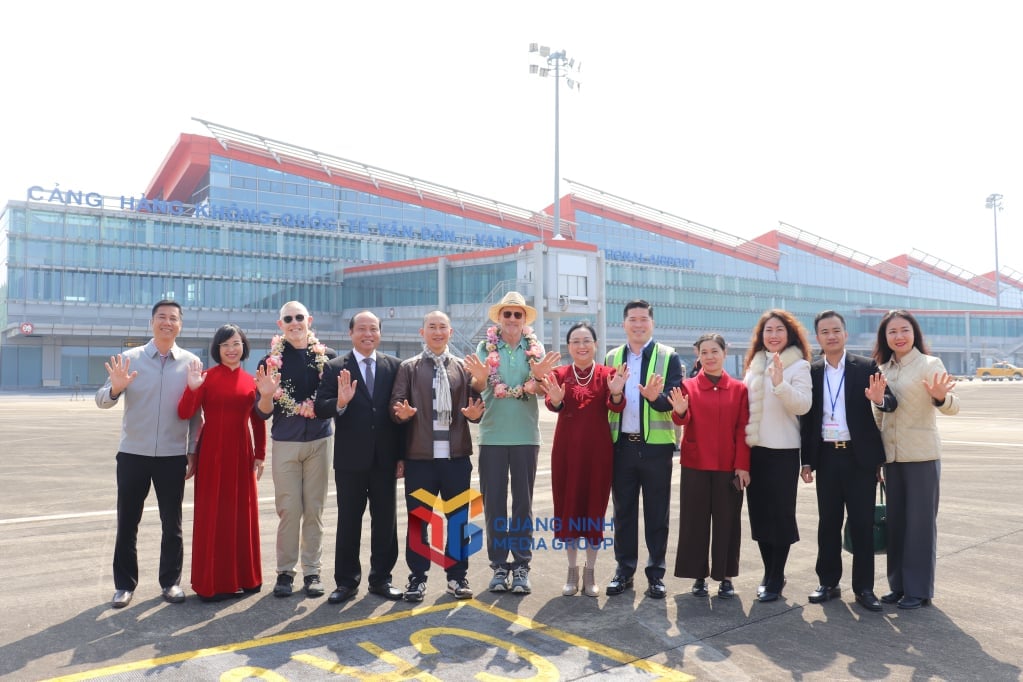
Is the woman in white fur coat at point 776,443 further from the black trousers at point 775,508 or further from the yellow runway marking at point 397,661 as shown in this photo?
the yellow runway marking at point 397,661

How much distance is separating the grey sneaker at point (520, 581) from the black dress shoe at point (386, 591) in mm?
817

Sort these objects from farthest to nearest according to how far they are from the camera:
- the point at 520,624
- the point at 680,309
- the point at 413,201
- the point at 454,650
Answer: the point at 680,309 < the point at 413,201 < the point at 520,624 < the point at 454,650

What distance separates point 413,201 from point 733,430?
216 ft

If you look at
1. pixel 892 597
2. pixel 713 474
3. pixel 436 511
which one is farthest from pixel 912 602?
pixel 436 511

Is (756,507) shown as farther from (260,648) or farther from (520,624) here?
(260,648)

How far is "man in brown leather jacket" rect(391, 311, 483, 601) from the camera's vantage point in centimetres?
584

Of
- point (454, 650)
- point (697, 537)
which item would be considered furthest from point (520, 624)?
point (697, 537)

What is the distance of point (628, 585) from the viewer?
5945mm

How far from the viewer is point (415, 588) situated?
5.71 m

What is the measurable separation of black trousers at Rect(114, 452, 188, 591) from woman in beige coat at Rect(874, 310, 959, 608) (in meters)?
5.06

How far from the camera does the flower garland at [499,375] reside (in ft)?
19.5

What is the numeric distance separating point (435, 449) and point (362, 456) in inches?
20.8

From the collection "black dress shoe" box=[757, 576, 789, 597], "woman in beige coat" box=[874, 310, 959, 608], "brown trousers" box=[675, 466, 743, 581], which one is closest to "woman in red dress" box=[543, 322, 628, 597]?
"brown trousers" box=[675, 466, 743, 581]

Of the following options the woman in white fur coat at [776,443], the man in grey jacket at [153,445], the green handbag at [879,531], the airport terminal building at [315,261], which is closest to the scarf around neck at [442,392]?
the man in grey jacket at [153,445]
